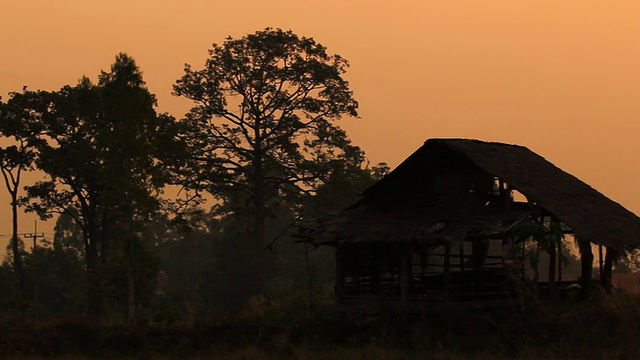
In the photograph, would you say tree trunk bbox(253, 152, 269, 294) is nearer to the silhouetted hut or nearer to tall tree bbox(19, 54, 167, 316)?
tall tree bbox(19, 54, 167, 316)

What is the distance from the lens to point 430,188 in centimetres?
2786

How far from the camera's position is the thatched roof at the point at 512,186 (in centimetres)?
2478

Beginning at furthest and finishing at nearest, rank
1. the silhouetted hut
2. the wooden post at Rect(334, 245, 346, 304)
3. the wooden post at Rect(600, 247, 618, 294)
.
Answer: the wooden post at Rect(334, 245, 346, 304) < the wooden post at Rect(600, 247, 618, 294) < the silhouetted hut

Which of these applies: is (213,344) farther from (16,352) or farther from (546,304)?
(546,304)

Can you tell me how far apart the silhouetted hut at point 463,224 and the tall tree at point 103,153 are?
16.0 metres

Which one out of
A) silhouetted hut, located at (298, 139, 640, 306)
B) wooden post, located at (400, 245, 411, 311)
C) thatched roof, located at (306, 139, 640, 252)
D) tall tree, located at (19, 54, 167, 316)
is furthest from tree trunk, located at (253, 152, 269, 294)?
wooden post, located at (400, 245, 411, 311)

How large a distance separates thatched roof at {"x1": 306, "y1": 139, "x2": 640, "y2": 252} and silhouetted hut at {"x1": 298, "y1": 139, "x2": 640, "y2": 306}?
0.04 meters

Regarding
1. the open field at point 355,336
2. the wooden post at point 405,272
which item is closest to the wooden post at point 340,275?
the open field at point 355,336

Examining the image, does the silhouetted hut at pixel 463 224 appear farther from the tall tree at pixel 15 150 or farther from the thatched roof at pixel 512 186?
the tall tree at pixel 15 150

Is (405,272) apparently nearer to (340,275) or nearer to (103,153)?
(340,275)

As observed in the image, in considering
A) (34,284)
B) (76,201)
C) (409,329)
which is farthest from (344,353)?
(34,284)

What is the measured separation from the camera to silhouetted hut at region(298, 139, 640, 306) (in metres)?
24.2

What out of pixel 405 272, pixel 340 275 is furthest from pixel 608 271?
pixel 340 275

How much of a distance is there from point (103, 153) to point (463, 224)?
74.0 ft
